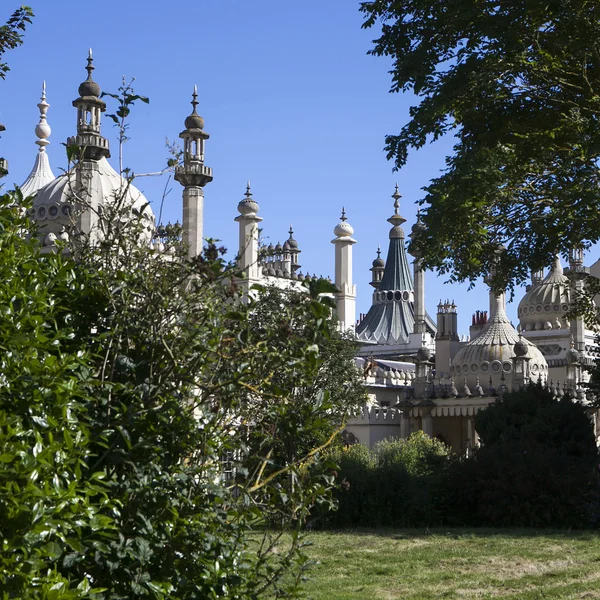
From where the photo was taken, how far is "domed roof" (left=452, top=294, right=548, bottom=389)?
33.6 m

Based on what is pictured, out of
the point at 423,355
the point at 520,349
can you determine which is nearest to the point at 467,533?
the point at 520,349

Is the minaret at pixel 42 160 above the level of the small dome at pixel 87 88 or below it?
above

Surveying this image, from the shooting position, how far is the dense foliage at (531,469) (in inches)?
743

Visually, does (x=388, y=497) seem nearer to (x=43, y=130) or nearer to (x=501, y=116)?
(x=501, y=116)

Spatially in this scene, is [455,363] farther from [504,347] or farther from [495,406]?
[495,406]

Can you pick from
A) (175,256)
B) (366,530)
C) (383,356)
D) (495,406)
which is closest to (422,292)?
(383,356)

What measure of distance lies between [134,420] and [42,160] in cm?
5268

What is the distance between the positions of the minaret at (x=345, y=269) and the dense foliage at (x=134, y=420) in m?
40.3

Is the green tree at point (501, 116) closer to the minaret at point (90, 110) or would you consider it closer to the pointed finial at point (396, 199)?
the minaret at point (90, 110)

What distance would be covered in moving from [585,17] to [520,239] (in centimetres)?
396

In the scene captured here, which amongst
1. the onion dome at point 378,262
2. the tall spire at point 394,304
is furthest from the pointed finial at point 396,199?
the onion dome at point 378,262

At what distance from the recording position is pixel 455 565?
13266mm

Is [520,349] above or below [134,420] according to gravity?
above

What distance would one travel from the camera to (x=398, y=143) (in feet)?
52.0
